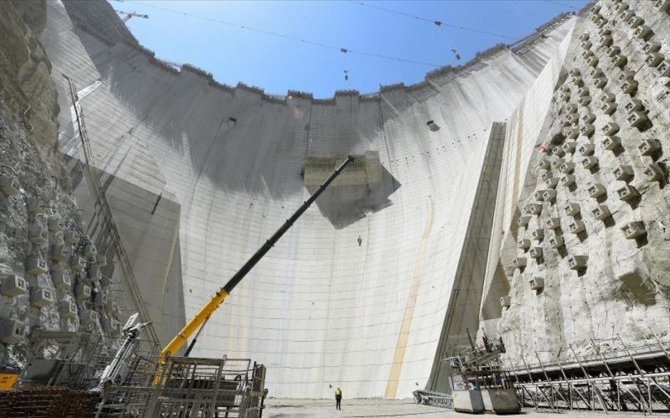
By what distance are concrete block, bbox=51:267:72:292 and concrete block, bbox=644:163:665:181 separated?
49.5 ft

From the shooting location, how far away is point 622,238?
32.2ft

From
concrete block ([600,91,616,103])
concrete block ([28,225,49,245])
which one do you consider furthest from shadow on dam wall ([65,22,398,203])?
concrete block ([600,91,616,103])

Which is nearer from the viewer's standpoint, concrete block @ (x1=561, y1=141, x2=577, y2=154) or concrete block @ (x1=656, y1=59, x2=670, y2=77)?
concrete block @ (x1=656, y1=59, x2=670, y2=77)

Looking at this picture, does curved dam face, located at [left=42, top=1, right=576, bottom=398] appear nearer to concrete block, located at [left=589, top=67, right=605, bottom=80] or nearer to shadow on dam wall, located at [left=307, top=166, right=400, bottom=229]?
shadow on dam wall, located at [left=307, top=166, right=400, bottom=229]

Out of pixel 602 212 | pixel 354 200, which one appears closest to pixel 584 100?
pixel 602 212

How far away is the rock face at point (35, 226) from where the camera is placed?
30.3ft

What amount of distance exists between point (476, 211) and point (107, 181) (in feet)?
56.1

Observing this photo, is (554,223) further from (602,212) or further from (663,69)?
(663,69)

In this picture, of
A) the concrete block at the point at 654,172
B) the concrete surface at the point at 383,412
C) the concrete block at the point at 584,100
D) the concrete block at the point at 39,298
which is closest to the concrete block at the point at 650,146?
the concrete block at the point at 654,172

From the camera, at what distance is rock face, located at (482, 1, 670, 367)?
9141mm

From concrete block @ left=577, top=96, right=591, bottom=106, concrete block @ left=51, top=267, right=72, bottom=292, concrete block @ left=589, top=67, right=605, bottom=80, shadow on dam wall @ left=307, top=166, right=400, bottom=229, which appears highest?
shadow on dam wall @ left=307, top=166, right=400, bottom=229

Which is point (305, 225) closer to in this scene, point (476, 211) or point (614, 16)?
point (476, 211)

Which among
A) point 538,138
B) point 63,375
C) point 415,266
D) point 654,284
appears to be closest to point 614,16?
point 538,138

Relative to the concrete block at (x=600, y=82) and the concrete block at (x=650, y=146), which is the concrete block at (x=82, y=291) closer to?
the concrete block at (x=650, y=146)
